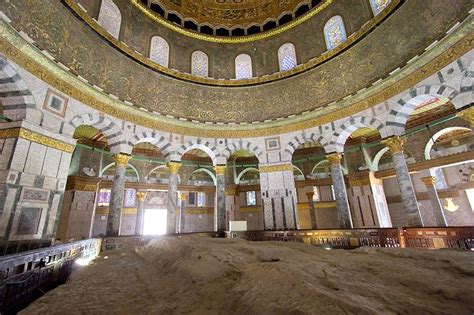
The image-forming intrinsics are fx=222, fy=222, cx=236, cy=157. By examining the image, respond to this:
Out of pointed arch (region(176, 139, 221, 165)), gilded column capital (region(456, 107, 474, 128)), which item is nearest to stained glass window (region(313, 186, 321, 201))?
pointed arch (region(176, 139, 221, 165))

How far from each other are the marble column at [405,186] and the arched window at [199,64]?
11.1 meters

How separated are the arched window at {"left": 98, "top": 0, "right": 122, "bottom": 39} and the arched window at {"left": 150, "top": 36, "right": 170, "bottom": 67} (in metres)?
1.93

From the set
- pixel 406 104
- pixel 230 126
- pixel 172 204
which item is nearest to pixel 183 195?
pixel 172 204

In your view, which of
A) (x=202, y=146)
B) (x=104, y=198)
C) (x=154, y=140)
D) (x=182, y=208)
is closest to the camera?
(x=154, y=140)

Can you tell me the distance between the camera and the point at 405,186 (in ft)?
30.0

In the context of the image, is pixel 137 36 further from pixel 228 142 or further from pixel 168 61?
pixel 228 142

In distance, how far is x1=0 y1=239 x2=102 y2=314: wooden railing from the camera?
2863mm

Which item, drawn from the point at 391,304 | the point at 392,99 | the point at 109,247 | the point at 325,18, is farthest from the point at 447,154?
the point at 109,247

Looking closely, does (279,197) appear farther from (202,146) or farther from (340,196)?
(202,146)

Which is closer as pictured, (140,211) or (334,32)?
(334,32)

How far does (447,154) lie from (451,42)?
8.12 m

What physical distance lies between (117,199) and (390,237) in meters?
11.3

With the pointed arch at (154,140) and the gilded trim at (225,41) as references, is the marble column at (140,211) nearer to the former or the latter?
the pointed arch at (154,140)

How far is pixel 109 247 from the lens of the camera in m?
8.96
